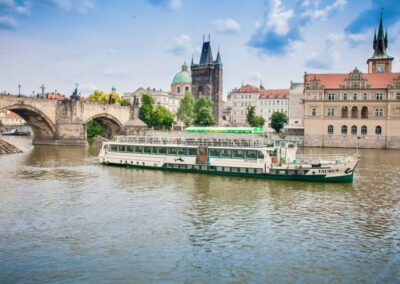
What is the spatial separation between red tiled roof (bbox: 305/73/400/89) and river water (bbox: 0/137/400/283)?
54.6 m

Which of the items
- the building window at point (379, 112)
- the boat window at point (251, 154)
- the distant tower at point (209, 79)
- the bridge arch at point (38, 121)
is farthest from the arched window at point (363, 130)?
the distant tower at point (209, 79)

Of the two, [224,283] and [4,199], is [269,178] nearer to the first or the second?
[4,199]

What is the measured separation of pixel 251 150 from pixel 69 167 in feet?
66.8

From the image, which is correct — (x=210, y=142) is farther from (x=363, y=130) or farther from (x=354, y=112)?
(x=354, y=112)

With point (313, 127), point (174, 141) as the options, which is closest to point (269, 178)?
point (174, 141)

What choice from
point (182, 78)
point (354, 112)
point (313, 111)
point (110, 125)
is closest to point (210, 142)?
point (313, 111)

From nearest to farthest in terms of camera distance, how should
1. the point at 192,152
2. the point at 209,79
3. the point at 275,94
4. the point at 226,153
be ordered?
the point at 226,153, the point at 192,152, the point at 275,94, the point at 209,79

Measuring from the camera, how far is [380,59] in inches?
4001

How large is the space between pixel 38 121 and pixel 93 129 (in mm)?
17223

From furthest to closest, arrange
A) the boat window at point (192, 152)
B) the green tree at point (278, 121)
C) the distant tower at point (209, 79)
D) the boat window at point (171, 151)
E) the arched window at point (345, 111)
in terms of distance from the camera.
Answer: the distant tower at point (209, 79) < the green tree at point (278, 121) < the arched window at point (345, 111) < the boat window at point (171, 151) < the boat window at point (192, 152)

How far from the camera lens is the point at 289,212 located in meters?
26.6

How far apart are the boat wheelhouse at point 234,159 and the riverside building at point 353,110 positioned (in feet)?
156

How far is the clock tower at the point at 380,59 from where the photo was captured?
101 metres

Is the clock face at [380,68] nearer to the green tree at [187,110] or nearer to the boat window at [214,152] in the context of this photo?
the green tree at [187,110]
